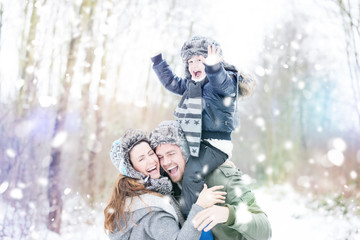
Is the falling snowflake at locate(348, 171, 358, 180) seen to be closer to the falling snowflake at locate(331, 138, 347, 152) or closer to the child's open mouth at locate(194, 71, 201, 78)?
the falling snowflake at locate(331, 138, 347, 152)

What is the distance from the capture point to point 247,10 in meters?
8.72

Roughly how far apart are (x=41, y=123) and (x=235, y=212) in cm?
410

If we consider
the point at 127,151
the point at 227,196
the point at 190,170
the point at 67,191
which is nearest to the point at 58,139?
Result: the point at 67,191

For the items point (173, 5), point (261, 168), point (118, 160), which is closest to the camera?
point (118, 160)

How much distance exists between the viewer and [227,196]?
2350 millimetres

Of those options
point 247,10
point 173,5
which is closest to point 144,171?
point 173,5

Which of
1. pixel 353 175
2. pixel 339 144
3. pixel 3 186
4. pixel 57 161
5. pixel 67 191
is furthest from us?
pixel 339 144

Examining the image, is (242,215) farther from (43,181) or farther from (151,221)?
(43,181)

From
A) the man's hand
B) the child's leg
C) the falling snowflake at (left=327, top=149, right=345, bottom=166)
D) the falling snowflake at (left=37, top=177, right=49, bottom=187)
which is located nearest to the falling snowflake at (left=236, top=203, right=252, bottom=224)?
the man's hand

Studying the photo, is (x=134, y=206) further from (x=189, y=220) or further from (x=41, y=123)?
(x=41, y=123)

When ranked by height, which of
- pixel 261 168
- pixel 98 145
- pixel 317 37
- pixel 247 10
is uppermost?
pixel 247 10

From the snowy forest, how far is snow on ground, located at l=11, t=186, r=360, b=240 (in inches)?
0.8

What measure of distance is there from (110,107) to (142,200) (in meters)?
4.24

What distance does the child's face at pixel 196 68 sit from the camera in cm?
246
